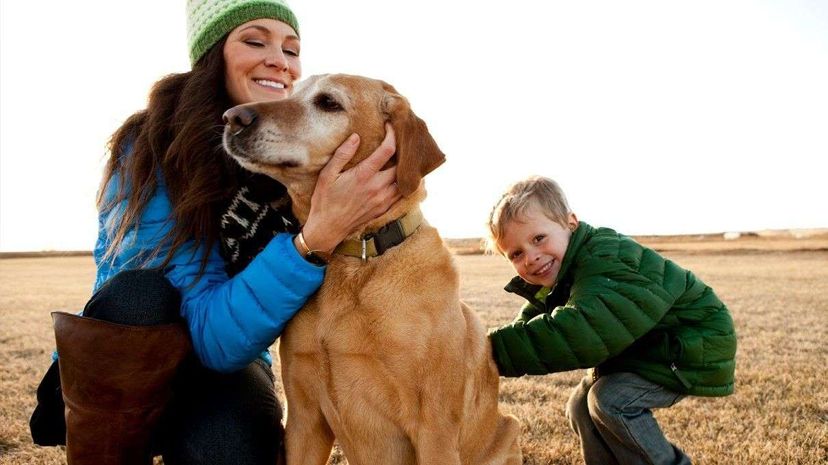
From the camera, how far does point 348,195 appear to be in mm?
2574

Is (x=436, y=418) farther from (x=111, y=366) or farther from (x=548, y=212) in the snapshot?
(x=548, y=212)

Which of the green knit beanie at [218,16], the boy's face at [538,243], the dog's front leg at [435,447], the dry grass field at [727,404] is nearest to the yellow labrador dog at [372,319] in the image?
the dog's front leg at [435,447]

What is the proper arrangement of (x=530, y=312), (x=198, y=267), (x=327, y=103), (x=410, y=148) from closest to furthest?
(x=410, y=148) < (x=327, y=103) < (x=198, y=267) < (x=530, y=312)

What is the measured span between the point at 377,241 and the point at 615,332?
1.27 meters

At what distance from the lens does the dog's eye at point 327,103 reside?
2.78 meters

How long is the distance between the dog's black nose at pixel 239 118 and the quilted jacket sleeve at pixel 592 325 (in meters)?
1.60

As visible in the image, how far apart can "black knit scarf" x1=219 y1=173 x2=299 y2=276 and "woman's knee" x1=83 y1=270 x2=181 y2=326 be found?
15.1 inches

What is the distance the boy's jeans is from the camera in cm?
315

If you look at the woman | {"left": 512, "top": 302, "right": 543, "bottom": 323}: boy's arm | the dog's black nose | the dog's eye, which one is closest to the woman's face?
the woman

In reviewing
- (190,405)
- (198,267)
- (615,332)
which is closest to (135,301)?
(198,267)

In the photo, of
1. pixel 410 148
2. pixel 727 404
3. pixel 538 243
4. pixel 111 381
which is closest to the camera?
pixel 111 381

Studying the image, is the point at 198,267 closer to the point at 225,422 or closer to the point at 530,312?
the point at 225,422

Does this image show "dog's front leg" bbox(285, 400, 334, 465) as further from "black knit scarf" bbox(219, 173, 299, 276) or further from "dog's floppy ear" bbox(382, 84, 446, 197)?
"dog's floppy ear" bbox(382, 84, 446, 197)

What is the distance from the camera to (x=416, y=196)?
112 inches
